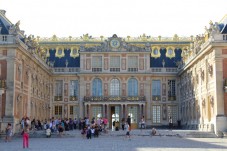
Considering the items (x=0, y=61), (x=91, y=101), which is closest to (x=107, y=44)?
(x=91, y=101)

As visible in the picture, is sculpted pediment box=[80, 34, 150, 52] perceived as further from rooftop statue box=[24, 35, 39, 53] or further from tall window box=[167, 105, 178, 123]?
rooftop statue box=[24, 35, 39, 53]

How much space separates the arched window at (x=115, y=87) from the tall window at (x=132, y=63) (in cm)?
215

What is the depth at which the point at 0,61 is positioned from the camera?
1252 inches

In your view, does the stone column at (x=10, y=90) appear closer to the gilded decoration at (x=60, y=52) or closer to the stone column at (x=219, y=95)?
the stone column at (x=219, y=95)

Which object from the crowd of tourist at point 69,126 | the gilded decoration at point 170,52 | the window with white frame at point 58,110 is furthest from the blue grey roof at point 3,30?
the gilded decoration at point 170,52

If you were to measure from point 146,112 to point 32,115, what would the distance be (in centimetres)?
1550

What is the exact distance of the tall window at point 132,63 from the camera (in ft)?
165

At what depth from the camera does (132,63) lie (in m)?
50.4

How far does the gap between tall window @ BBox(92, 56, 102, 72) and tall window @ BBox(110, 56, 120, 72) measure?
1332 millimetres

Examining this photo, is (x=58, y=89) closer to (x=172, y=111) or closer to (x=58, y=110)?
(x=58, y=110)

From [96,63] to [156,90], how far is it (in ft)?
26.3

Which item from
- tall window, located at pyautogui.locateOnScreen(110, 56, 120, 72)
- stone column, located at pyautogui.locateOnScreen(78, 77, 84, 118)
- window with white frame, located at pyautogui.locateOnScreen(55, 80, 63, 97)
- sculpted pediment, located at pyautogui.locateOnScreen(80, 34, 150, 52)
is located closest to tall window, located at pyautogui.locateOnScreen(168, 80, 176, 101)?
sculpted pediment, located at pyautogui.locateOnScreen(80, 34, 150, 52)

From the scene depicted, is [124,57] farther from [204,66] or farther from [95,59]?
[204,66]

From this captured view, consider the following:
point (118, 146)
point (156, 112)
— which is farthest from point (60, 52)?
point (118, 146)
